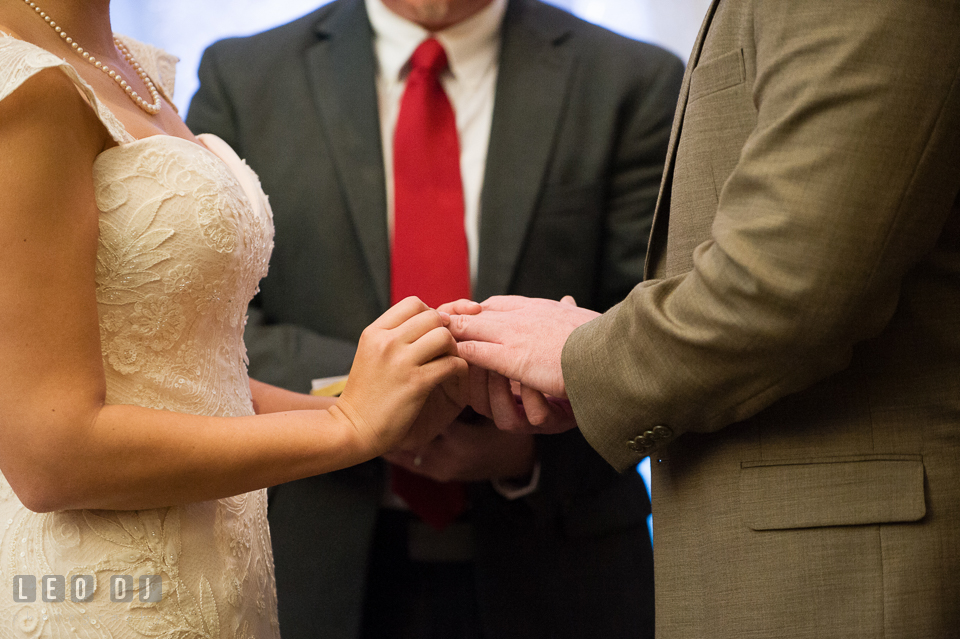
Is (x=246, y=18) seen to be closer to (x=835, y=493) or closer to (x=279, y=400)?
(x=279, y=400)

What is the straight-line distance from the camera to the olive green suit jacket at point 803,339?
0.83 m

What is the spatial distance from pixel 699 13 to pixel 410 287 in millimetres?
1877

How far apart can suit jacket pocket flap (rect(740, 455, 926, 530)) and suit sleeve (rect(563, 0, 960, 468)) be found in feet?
0.30

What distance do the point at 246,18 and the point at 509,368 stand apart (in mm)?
2329

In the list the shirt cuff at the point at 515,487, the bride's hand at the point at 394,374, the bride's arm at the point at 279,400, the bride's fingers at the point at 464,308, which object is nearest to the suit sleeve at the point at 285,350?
the bride's arm at the point at 279,400

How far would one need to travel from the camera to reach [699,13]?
3.07 m

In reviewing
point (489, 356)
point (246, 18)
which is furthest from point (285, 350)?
point (246, 18)

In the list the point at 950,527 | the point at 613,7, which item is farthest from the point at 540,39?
the point at 950,527

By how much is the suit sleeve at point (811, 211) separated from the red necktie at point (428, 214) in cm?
87

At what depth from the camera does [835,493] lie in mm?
936

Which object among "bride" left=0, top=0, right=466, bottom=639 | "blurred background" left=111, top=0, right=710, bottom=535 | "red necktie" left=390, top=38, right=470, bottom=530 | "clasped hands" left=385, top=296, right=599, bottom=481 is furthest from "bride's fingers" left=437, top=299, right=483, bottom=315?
"blurred background" left=111, top=0, right=710, bottom=535

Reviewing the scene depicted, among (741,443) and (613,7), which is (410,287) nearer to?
(741,443)

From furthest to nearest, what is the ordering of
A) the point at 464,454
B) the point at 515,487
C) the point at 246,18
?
the point at 246,18 < the point at 515,487 < the point at 464,454

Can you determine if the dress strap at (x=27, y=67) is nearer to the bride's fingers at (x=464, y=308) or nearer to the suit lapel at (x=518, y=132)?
the bride's fingers at (x=464, y=308)
